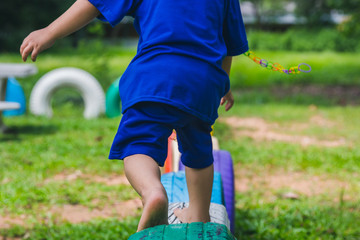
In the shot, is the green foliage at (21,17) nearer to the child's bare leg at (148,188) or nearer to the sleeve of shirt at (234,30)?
the sleeve of shirt at (234,30)

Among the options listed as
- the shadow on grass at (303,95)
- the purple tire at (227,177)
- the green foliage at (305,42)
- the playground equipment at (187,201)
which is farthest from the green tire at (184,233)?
the green foliage at (305,42)

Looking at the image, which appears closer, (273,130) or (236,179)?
(236,179)

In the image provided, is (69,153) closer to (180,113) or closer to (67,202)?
(67,202)

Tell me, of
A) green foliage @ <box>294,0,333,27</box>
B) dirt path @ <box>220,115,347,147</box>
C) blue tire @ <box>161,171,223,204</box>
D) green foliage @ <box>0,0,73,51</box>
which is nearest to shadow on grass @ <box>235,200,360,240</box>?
blue tire @ <box>161,171,223,204</box>

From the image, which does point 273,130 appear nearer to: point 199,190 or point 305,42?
point 199,190

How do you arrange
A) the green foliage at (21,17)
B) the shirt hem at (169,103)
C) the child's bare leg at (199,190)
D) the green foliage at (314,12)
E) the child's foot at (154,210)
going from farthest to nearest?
the green foliage at (314,12) < the green foliage at (21,17) < the child's bare leg at (199,190) < the shirt hem at (169,103) < the child's foot at (154,210)

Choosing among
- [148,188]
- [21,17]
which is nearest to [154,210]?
[148,188]

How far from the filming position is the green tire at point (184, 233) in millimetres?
1403

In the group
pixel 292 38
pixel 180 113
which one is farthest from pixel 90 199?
pixel 292 38

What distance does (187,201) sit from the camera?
89.4 inches

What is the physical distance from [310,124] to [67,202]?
15.0 feet

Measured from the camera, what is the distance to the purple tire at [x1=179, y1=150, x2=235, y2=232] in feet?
8.54

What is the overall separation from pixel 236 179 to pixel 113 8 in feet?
8.99

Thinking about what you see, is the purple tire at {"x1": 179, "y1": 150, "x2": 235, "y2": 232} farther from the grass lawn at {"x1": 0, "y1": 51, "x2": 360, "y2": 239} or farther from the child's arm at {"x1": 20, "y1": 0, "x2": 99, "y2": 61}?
the child's arm at {"x1": 20, "y1": 0, "x2": 99, "y2": 61}
